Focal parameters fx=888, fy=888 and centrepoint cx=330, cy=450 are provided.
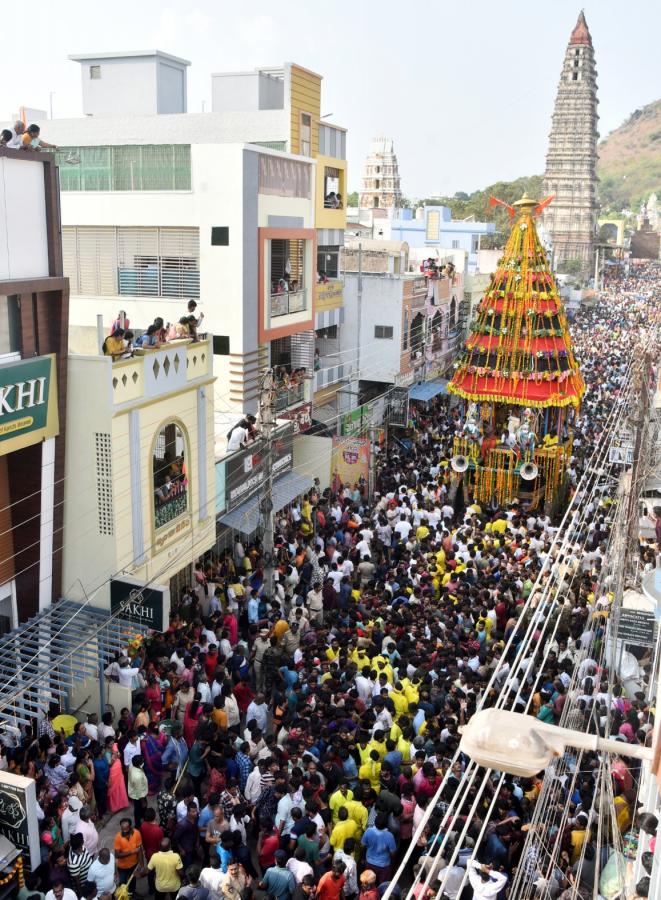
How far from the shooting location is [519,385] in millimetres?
24281

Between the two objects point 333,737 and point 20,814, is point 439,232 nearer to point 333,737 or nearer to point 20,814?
point 333,737

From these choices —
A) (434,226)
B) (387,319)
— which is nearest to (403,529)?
(387,319)

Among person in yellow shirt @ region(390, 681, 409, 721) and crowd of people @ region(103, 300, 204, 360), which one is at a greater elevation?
crowd of people @ region(103, 300, 204, 360)

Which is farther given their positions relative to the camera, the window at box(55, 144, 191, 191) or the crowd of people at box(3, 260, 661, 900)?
the window at box(55, 144, 191, 191)

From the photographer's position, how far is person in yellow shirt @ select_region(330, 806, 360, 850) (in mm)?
8984

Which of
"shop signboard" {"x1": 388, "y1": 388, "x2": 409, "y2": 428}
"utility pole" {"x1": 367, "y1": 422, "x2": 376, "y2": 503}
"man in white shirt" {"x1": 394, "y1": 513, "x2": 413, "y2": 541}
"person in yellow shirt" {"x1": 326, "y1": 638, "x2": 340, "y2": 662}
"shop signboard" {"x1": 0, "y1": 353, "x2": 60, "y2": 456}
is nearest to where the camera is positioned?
"shop signboard" {"x1": 0, "y1": 353, "x2": 60, "y2": 456}

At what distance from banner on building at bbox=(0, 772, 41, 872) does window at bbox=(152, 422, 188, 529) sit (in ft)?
18.4

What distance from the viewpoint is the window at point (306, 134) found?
2344 cm

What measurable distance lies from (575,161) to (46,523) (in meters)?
89.9

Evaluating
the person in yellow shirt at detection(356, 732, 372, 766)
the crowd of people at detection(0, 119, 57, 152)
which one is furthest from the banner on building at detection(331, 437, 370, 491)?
the crowd of people at detection(0, 119, 57, 152)

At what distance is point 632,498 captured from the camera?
1421 centimetres

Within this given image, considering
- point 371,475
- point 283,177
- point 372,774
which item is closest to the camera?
point 372,774

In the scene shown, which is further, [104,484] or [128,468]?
[128,468]

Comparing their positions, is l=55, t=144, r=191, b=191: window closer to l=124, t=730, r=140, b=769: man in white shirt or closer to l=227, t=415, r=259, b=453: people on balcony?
l=227, t=415, r=259, b=453: people on balcony
